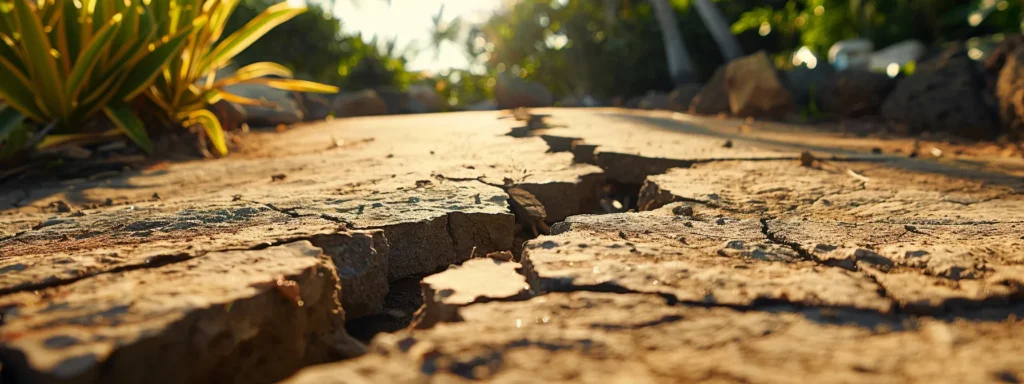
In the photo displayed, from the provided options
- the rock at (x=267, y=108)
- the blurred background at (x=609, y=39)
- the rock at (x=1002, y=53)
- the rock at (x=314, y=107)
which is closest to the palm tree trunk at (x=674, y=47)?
the blurred background at (x=609, y=39)

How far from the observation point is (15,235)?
1374 millimetres

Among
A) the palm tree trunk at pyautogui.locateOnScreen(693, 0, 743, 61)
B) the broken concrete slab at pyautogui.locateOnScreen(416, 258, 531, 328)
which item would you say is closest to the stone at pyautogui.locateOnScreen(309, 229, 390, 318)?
the broken concrete slab at pyautogui.locateOnScreen(416, 258, 531, 328)

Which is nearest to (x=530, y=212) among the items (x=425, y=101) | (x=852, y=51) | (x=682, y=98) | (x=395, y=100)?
(x=682, y=98)

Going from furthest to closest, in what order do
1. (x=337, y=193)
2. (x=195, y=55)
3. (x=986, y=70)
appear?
(x=986, y=70) < (x=195, y=55) < (x=337, y=193)

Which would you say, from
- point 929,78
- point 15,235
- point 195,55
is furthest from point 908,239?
point 929,78

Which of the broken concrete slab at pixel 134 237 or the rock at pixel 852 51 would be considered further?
the rock at pixel 852 51

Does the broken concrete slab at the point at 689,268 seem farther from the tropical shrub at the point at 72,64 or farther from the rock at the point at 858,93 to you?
the rock at the point at 858,93

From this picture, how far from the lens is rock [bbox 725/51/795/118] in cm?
474

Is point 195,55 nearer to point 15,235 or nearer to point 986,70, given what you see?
point 15,235

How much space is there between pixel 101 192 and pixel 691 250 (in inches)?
68.5

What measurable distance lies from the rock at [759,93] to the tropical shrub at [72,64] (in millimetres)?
3497

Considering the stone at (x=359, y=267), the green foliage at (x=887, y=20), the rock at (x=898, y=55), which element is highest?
the green foliage at (x=887, y=20)

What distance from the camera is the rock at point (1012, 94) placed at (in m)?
3.24

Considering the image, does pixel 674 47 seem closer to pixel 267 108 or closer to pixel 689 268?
pixel 267 108
